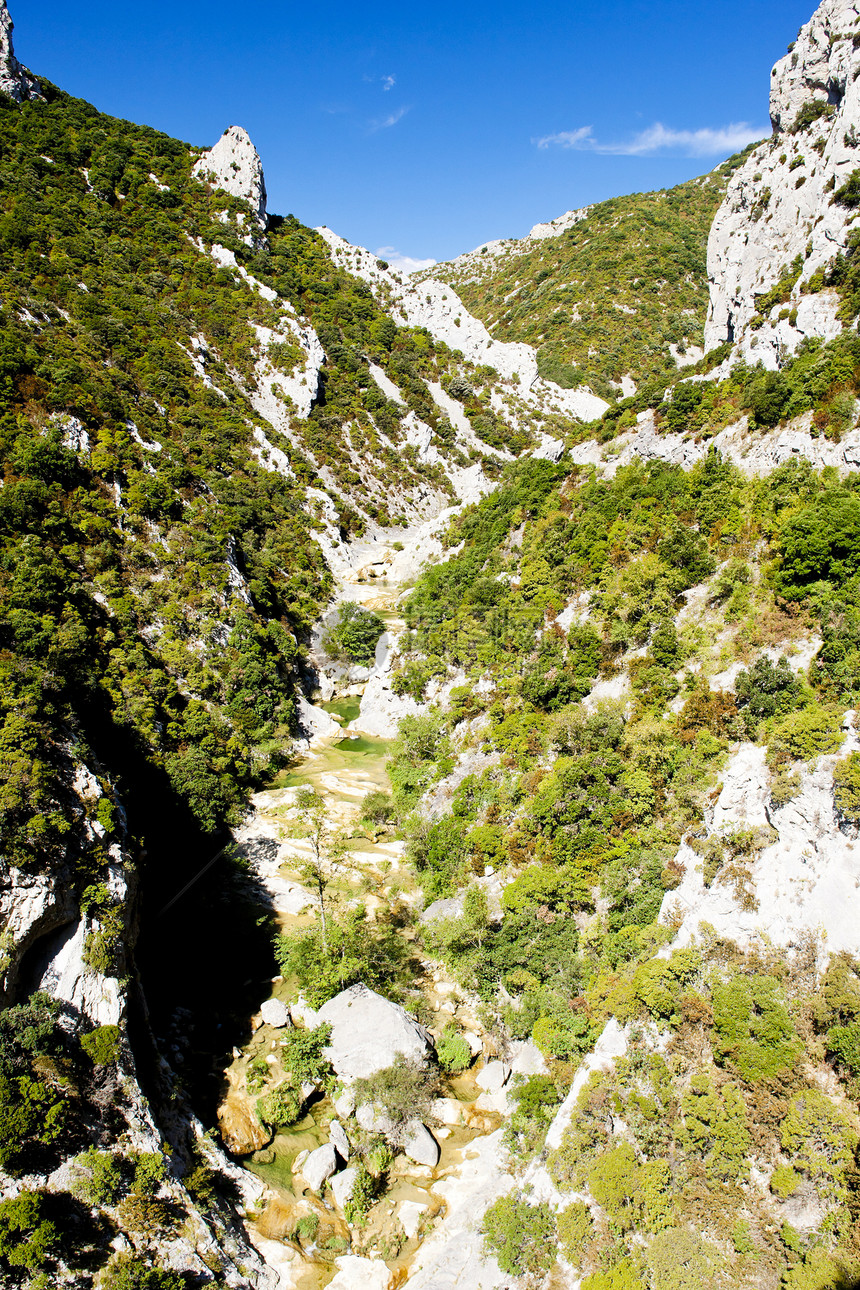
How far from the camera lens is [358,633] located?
5619 centimetres

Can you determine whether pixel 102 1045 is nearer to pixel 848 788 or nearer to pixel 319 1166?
pixel 319 1166

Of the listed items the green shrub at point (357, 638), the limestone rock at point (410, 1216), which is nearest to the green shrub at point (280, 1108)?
the limestone rock at point (410, 1216)

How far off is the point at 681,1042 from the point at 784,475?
23642 millimetres

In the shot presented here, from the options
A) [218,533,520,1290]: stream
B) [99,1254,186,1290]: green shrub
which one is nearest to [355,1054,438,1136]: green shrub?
[218,533,520,1290]: stream

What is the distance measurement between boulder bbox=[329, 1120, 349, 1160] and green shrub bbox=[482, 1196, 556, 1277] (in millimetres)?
5065

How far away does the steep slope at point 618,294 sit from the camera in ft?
374

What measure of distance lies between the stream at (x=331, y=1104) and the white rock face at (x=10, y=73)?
112 m

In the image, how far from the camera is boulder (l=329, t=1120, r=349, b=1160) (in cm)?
1881

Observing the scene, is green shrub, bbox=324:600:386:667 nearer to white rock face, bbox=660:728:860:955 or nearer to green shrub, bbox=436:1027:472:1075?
green shrub, bbox=436:1027:472:1075

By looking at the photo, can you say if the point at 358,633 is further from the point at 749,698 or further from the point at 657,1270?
the point at 657,1270

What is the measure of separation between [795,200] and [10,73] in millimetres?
111644

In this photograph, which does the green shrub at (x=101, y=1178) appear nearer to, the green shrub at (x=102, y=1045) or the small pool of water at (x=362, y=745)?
the green shrub at (x=102, y=1045)

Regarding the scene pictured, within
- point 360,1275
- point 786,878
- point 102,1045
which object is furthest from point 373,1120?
point 786,878

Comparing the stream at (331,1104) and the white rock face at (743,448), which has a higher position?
the white rock face at (743,448)
